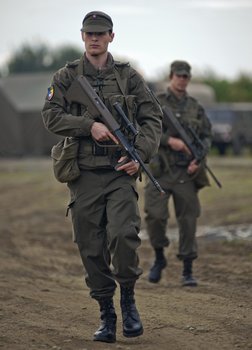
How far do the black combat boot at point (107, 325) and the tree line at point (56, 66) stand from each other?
58.9 m

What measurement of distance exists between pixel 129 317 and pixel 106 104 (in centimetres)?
142

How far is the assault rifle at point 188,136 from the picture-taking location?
897 centimetres

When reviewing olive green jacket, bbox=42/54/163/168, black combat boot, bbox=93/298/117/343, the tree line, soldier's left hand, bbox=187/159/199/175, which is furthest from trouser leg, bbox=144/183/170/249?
the tree line

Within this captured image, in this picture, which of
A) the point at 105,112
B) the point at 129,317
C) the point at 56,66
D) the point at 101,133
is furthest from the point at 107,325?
the point at 56,66

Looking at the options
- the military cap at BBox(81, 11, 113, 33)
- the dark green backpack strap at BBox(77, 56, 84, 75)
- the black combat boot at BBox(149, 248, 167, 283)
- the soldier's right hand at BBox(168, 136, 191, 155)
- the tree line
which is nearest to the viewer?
the military cap at BBox(81, 11, 113, 33)

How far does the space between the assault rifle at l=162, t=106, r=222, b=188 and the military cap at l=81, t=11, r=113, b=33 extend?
2687 millimetres

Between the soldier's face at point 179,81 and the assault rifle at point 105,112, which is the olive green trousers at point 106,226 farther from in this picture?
the soldier's face at point 179,81

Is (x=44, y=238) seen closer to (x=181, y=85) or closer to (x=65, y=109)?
(x=181, y=85)

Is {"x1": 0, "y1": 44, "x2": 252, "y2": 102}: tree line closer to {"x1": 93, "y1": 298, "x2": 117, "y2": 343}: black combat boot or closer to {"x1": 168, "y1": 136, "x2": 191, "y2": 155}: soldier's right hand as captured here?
{"x1": 168, "y1": 136, "x2": 191, "y2": 155}: soldier's right hand

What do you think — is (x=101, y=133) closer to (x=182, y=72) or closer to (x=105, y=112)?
(x=105, y=112)

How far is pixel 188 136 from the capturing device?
905cm

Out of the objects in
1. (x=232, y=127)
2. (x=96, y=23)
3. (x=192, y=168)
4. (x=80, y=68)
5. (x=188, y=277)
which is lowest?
(x=232, y=127)

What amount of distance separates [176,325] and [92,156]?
139 cm

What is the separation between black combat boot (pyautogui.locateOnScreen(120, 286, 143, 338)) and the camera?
20.3ft
